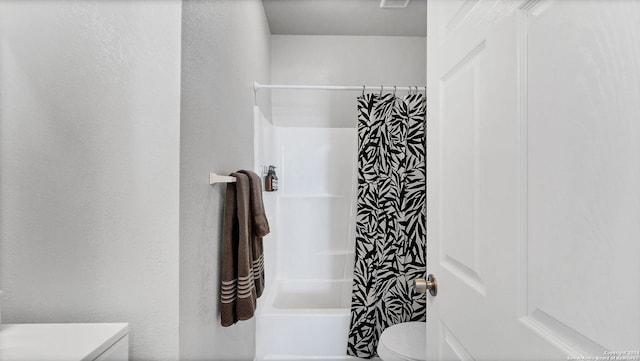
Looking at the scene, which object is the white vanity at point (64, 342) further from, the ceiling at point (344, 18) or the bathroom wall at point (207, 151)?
the ceiling at point (344, 18)

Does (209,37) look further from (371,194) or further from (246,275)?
(371,194)

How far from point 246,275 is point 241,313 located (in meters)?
0.15

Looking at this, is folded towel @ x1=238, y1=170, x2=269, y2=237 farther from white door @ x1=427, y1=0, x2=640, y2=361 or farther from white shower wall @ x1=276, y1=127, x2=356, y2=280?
white shower wall @ x1=276, y1=127, x2=356, y2=280

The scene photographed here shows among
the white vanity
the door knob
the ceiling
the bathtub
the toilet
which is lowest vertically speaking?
the bathtub

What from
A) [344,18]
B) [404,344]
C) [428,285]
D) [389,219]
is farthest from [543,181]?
[344,18]

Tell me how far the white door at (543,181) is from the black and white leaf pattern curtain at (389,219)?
119 centimetres

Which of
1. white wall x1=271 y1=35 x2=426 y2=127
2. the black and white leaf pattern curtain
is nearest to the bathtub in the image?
the black and white leaf pattern curtain

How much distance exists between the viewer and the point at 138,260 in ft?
3.14

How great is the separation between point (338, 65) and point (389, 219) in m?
1.47

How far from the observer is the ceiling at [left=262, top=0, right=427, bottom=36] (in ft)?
7.90

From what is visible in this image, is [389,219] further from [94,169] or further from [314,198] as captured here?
[94,169]

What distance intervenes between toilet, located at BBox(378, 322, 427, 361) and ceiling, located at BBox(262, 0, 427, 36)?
2.12 metres

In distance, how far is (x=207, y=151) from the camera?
119 centimetres

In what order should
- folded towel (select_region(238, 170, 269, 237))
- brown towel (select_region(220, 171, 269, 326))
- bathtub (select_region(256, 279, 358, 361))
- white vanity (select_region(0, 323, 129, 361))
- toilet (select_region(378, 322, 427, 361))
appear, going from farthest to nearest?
bathtub (select_region(256, 279, 358, 361)), toilet (select_region(378, 322, 427, 361)), folded towel (select_region(238, 170, 269, 237)), brown towel (select_region(220, 171, 269, 326)), white vanity (select_region(0, 323, 129, 361))
